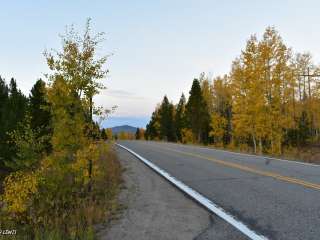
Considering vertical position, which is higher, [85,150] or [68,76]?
[68,76]

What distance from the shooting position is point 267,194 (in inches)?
336

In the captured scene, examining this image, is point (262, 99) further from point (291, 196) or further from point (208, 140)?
point (208, 140)

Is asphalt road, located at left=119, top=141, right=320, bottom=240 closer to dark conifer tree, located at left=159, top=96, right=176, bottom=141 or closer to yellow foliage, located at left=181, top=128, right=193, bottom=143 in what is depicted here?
yellow foliage, located at left=181, top=128, right=193, bottom=143

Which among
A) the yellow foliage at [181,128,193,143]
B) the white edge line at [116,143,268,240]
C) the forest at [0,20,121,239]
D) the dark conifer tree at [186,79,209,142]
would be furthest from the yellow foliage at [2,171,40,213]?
the yellow foliage at [181,128,193,143]

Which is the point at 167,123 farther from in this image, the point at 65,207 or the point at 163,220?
the point at 163,220

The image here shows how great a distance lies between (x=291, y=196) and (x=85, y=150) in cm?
496

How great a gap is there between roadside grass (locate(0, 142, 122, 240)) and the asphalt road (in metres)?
2.48

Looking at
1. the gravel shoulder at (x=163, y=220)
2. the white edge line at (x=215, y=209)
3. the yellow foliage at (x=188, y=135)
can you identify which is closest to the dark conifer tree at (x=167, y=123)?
the yellow foliage at (x=188, y=135)

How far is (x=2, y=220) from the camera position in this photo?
786cm

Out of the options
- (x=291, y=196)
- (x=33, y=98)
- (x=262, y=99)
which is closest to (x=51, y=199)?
(x=291, y=196)

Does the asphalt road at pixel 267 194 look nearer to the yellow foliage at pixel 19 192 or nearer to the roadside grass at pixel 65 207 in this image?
the roadside grass at pixel 65 207

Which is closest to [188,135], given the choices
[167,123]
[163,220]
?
[167,123]

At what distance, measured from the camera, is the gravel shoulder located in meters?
5.84

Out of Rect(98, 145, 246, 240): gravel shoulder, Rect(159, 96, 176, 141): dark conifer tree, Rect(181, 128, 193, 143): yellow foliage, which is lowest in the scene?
Rect(98, 145, 246, 240): gravel shoulder
